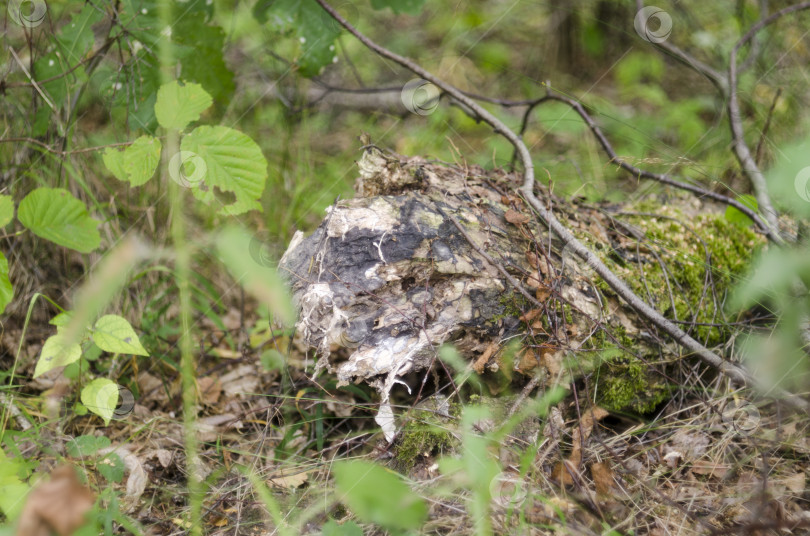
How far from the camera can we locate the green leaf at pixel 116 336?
161cm

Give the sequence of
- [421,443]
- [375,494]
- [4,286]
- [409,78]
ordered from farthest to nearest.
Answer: [409,78] → [4,286] → [421,443] → [375,494]

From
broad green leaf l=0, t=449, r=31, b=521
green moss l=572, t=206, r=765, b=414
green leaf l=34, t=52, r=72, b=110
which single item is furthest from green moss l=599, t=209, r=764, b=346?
green leaf l=34, t=52, r=72, b=110

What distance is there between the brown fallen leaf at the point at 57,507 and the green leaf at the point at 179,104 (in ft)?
4.10

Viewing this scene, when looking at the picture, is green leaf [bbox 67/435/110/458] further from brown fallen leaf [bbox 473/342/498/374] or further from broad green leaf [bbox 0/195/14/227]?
brown fallen leaf [bbox 473/342/498/374]

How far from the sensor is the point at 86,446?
1.63 meters

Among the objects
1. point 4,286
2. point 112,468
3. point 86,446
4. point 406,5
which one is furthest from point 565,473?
point 406,5

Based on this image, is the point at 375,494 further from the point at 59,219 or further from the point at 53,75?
the point at 53,75

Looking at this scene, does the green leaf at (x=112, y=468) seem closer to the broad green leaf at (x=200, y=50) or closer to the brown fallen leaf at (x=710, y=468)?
the broad green leaf at (x=200, y=50)

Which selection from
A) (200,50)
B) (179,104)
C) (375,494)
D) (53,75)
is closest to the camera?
(375,494)

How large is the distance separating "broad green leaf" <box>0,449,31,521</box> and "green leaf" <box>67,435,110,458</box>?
1.01 feet

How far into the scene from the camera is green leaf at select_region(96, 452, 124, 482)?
1.55 meters

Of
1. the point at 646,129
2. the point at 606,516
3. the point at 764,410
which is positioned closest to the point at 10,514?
the point at 606,516

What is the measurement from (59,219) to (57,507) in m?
1.38

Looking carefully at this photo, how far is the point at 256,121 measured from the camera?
10.5 ft
